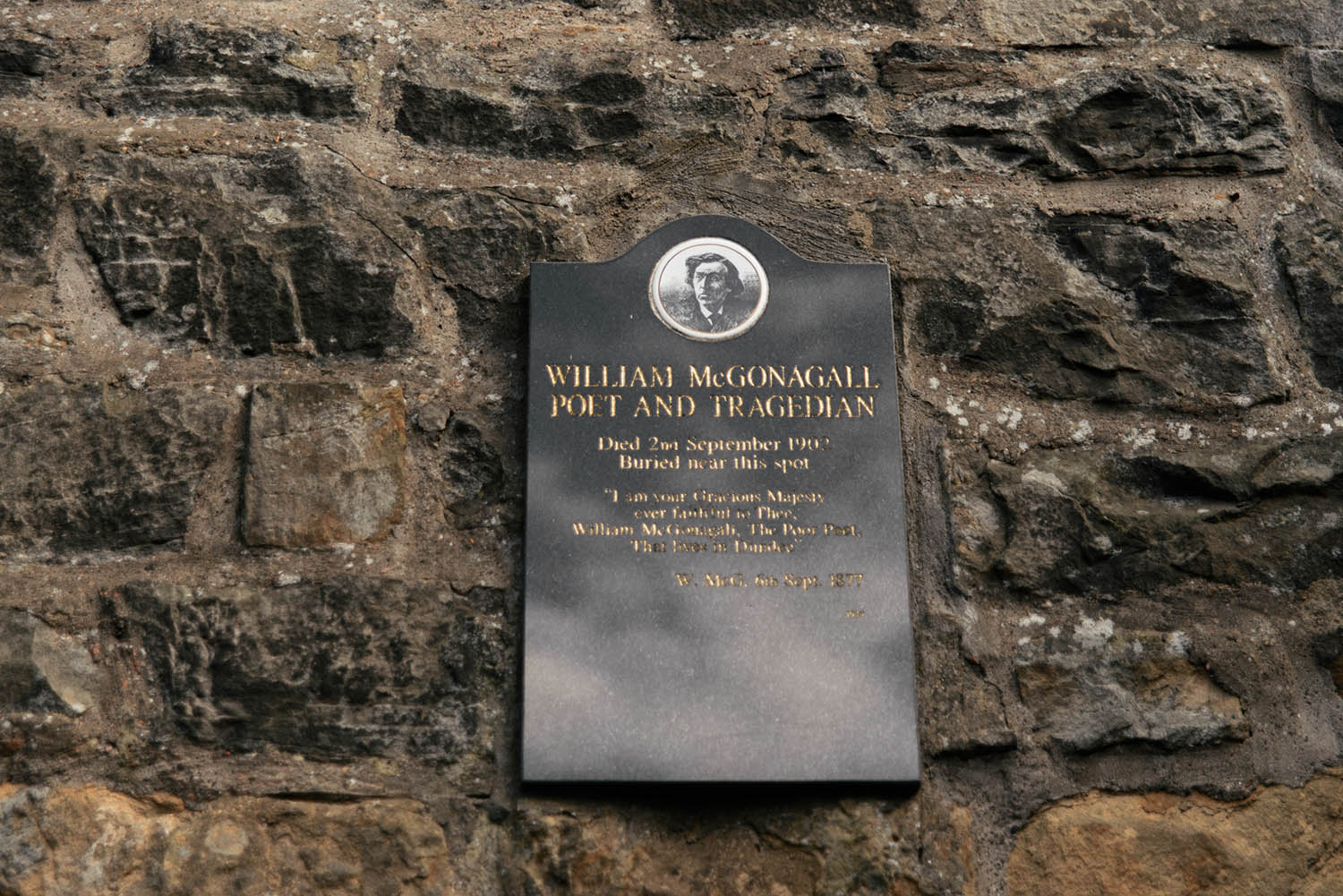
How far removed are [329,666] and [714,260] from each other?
0.97 metres

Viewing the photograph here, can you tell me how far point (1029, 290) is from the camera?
2170 millimetres

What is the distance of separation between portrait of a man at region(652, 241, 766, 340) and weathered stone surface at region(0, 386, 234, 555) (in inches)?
31.4

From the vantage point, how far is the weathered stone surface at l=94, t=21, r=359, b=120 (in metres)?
2.23

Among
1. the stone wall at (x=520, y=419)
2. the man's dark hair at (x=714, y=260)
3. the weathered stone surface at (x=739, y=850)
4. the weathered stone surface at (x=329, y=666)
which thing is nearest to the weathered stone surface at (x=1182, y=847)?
the stone wall at (x=520, y=419)

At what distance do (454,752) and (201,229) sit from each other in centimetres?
107

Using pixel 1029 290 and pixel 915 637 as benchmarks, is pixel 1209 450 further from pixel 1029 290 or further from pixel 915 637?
pixel 915 637

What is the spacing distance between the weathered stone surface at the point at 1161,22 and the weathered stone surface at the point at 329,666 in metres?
1.63

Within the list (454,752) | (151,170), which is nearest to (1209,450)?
(454,752)

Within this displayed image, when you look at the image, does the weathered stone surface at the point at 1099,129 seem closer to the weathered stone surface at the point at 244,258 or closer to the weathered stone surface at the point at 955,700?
the weathered stone surface at the point at 955,700

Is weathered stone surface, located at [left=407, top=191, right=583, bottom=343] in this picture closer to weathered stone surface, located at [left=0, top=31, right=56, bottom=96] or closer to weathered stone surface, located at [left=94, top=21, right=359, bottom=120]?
weathered stone surface, located at [left=94, top=21, right=359, bottom=120]

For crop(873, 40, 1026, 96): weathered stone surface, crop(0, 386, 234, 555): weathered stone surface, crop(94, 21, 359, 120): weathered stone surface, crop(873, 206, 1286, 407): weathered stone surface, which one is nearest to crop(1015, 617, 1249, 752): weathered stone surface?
crop(873, 206, 1286, 407): weathered stone surface

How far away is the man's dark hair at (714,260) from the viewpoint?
6.81 feet

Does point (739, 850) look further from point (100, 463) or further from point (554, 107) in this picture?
point (554, 107)

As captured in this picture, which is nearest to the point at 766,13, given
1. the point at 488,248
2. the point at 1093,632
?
the point at 488,248
